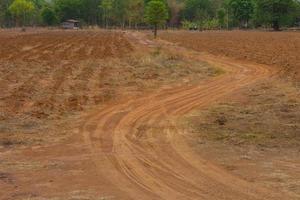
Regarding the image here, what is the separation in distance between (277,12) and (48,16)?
57.4 meters

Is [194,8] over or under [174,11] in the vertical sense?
over

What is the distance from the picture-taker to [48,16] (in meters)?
126

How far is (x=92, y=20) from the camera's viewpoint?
13288 centimetres

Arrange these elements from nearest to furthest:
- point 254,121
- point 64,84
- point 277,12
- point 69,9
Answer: point 254,121
point 64,84
point 277,12
point 69,9

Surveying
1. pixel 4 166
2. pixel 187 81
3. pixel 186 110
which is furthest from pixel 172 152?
pixel 187 81

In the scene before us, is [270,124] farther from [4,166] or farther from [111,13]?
[111,13]

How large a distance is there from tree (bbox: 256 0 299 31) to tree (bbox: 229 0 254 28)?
1299 cm

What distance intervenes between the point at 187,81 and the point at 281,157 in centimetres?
1039

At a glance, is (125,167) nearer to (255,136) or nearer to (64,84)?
(255,136)

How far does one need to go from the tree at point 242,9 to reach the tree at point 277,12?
12992 mm

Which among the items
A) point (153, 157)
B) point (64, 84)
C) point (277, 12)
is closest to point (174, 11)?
point (277, 12)

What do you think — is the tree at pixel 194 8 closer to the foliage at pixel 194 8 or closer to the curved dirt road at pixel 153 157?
the foliage at pixel 194 8

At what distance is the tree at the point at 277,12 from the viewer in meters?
97.1

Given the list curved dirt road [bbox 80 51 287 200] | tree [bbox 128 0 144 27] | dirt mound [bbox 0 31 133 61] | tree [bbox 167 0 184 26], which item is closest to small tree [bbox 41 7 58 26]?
tree [bbox 128 0 144 27]
